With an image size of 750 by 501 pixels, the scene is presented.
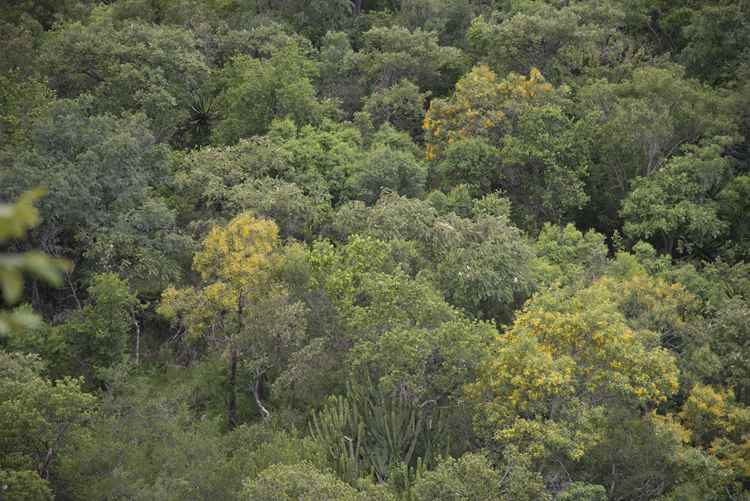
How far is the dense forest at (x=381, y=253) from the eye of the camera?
62.3 feet

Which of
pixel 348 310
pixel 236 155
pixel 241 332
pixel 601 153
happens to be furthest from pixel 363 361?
pixel 601 153

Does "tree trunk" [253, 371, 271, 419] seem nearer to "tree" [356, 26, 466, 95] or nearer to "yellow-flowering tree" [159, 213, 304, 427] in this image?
"yellow-flowering tree" [159, 213, 304, 427]

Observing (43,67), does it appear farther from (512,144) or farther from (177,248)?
(512,144)

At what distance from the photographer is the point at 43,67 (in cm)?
3162

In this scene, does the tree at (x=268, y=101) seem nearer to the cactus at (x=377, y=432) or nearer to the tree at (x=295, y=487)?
the cactus at (x=377, y=432)

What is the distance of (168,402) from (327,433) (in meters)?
4.40

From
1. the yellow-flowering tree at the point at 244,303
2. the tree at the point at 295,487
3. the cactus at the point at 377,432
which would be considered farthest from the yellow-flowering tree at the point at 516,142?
the tree at the point at 295,487

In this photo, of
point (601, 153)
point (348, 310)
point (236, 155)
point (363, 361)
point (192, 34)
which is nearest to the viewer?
point (363, 361)

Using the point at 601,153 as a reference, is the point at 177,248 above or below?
below

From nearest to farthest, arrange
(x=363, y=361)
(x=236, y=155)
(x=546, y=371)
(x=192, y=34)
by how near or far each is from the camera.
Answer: (x=546, y=371), (x=363, y=361), (x=236, y=155), (x=192, y=34)

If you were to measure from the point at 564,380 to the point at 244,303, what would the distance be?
8.72 m

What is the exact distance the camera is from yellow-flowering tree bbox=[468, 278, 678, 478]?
18.8m

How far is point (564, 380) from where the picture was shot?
18.9 meters

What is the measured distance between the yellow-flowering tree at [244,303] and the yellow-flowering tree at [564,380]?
5450 millimetres
